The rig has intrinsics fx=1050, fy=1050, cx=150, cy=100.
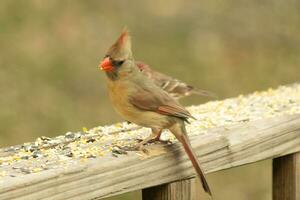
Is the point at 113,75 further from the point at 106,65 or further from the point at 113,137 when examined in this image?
the point at 113,137

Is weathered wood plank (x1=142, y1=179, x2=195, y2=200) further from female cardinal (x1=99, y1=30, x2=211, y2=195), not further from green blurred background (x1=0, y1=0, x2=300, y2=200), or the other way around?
green blurred background (x1=0, y1=0, x2=300, y2=200)

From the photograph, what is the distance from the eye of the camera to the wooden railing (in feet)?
10.8

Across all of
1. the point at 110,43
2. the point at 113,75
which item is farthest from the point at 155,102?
the point at 110,43

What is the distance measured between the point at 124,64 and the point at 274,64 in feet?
20.6

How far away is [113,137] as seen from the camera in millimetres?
4062

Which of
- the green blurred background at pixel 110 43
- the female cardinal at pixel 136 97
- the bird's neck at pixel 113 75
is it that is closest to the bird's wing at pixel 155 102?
the female cardinal at pixel 136 97

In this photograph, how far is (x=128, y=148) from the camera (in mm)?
3678

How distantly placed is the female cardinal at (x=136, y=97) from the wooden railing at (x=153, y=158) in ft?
0.33

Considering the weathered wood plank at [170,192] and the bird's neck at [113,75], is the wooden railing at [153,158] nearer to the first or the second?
the weathered wood plank at [170,192]

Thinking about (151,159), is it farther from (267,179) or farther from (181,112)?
(267,179)

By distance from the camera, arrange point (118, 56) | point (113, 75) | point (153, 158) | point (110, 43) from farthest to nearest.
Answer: point (110, 43) < point (113, 75) < point (118, 56) < point (153, 158)

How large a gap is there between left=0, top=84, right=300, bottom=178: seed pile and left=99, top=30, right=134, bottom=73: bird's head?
0.27 meters

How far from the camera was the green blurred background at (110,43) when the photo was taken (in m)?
8.84

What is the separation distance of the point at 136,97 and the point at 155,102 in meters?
0.08
